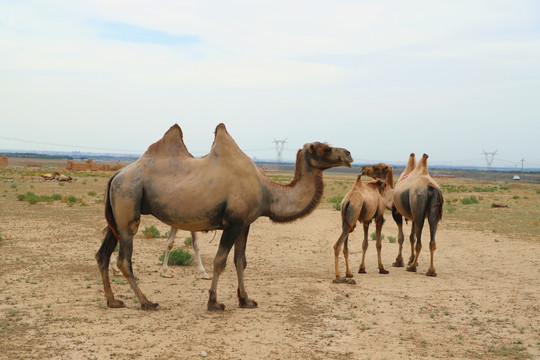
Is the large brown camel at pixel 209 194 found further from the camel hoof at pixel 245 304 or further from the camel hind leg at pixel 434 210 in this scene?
the camel hind leg at pixel 434 210

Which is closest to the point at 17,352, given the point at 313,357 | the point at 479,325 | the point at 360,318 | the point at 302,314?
the point at 313,357

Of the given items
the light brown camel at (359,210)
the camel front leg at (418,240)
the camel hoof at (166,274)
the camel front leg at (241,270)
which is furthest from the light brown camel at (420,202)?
the camel hoof at (166,274)

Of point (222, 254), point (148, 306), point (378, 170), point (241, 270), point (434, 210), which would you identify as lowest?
point (148, 306)

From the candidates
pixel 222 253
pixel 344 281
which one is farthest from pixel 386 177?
pixel 222 253

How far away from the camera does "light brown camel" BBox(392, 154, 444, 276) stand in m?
11.3

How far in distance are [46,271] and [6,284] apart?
1.28 meters

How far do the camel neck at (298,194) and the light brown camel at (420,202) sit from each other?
409cm

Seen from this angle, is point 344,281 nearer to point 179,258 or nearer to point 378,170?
point 378,170

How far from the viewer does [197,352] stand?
6.04m

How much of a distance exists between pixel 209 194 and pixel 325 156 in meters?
1.91

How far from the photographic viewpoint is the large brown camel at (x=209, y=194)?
25.2 feet

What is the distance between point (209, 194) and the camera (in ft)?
25.2

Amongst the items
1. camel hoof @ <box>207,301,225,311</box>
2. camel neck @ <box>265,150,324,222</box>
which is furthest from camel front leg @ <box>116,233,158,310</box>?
camel neck @ <box>265,150,324,222</box>

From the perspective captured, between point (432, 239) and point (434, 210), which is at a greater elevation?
point (434, 210)
